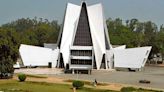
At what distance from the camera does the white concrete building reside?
82.3m

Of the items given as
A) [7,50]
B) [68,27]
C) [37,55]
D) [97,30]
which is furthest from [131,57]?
[7,50]

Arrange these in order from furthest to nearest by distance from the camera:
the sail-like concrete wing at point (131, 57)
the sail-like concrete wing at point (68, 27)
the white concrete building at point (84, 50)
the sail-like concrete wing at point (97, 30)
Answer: the sail-like concrete wing at point (68, 27)
the sail-like concrete wing at point (97, 30)
the white concrete building at point (84, 50)
the sail-like concrete wing at point (131, 57)

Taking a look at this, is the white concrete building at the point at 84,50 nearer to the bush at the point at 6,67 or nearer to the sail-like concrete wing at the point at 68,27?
the sail-like concrete wing at the point at 68,27

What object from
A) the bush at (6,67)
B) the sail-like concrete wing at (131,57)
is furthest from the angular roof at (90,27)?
the bush at (6,67)

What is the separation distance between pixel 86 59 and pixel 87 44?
5.18m

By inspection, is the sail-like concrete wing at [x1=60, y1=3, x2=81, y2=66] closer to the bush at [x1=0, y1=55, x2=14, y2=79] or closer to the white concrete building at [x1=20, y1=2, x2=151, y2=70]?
the white concrete building at [x1=20, y1=2, x2=151, y2=70]

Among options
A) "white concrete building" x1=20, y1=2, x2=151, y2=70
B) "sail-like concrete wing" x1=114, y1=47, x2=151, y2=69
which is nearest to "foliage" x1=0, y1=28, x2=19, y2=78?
"white concrete building" x1=20, y1=2, x2=151, y2=70

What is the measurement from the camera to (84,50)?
83.2 metres

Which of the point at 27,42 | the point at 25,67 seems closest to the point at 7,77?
the point at 25,67

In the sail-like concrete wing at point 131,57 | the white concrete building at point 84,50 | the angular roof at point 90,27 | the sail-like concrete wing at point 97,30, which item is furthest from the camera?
the angular roof at point 90,27

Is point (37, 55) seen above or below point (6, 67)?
above

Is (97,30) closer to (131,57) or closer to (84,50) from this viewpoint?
(84,50)

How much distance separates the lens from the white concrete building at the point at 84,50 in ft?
270

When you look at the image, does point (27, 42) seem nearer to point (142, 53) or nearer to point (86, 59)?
point (86, 59)
